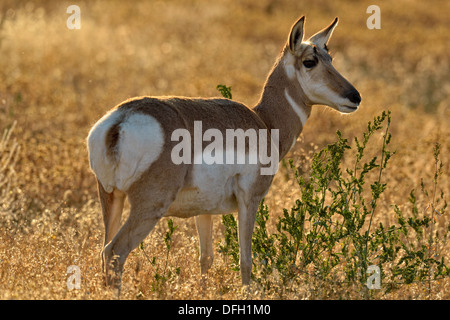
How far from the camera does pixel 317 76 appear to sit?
6449mm

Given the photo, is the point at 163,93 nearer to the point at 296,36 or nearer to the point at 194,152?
the point at 296,36

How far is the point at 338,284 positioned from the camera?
605 cm

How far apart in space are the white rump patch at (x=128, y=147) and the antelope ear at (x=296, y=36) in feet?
5.92

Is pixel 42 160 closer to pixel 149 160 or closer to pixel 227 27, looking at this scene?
pixel 149 160

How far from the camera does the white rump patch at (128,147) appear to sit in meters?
4.99

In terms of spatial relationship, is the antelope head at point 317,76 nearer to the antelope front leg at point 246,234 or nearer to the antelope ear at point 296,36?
the antelope ear at point 296,36

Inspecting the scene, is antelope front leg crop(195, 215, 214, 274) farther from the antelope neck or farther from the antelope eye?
the antelope eye

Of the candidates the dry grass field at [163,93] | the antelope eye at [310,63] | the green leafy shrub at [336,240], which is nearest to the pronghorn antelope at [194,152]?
the antelope eye at [310,63]

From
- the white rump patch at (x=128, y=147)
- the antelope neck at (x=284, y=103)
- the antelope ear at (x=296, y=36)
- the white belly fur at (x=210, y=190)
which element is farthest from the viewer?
the antelope neck at (x=284, y=103)

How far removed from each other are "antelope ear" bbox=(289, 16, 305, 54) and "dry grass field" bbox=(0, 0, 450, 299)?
4.98 feet

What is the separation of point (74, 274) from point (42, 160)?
13.1 ft

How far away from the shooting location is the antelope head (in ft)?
20.8

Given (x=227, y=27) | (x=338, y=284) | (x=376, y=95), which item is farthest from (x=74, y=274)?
(x=227, y=27)

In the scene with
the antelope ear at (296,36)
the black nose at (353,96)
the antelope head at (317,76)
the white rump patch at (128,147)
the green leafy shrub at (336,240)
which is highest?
the antelope ear at (296,36)
